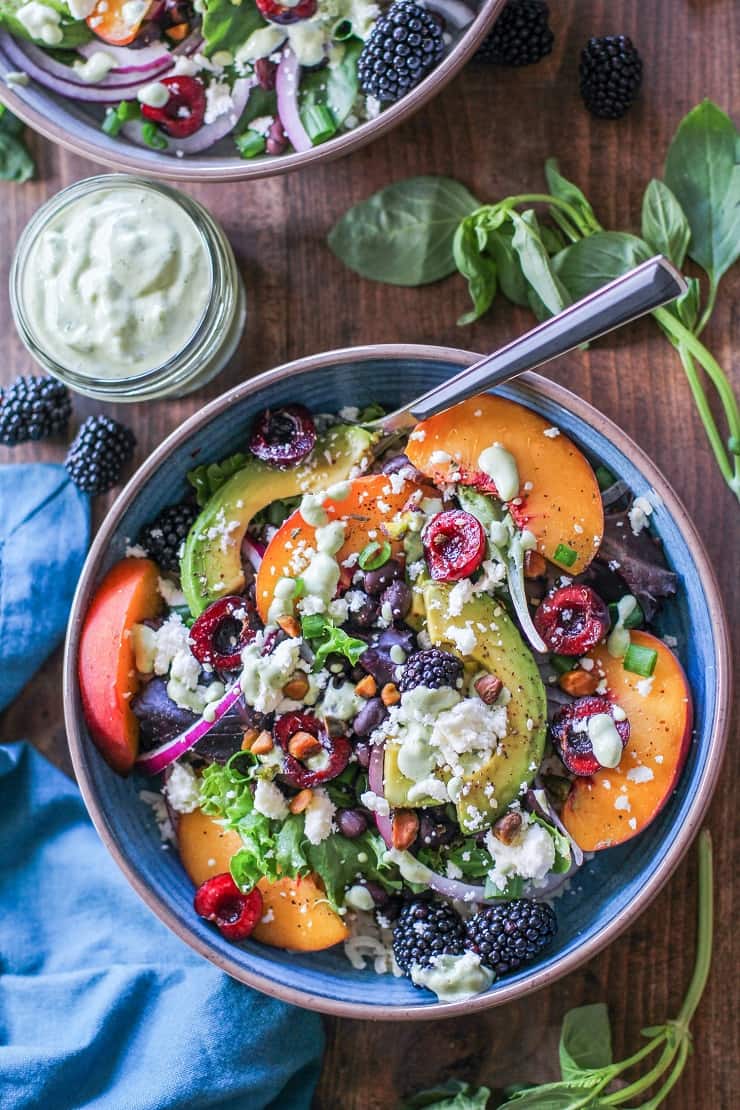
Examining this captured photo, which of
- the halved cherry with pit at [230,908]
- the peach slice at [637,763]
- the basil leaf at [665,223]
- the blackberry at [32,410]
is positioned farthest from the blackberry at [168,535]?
the basil leaf at [665,223]

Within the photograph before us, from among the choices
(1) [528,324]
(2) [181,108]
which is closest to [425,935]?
(1) [528,324]

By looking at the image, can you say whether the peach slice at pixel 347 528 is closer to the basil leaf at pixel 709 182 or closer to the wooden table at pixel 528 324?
the wooden table at pixel 528 324

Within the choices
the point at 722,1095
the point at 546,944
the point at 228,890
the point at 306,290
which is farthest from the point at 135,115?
the point at 722,1095

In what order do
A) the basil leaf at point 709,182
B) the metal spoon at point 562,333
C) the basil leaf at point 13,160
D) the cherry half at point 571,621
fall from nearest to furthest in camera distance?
1. the metal spoon at point 562,333
2. the cherry half at point 571,621
3. the basil leaf at point 709,182
4. the basil leaf at point 13,160

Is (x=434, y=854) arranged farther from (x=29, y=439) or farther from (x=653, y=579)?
(x=29, y=439)

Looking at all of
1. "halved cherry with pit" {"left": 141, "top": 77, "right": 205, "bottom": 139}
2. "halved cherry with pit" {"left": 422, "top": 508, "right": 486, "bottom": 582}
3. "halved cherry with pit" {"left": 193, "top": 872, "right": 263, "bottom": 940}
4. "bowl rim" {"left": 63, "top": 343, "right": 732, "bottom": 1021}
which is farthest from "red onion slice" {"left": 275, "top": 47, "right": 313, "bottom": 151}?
"halved cherry with pit" {"left": 193, "top": 872, "right": 263, "bottom": 940}

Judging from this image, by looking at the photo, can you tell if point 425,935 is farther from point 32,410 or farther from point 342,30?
point 342,30

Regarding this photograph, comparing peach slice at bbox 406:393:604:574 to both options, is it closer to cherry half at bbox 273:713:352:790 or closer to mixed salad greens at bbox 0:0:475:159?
cherry half at bbox 273:713:352:790
